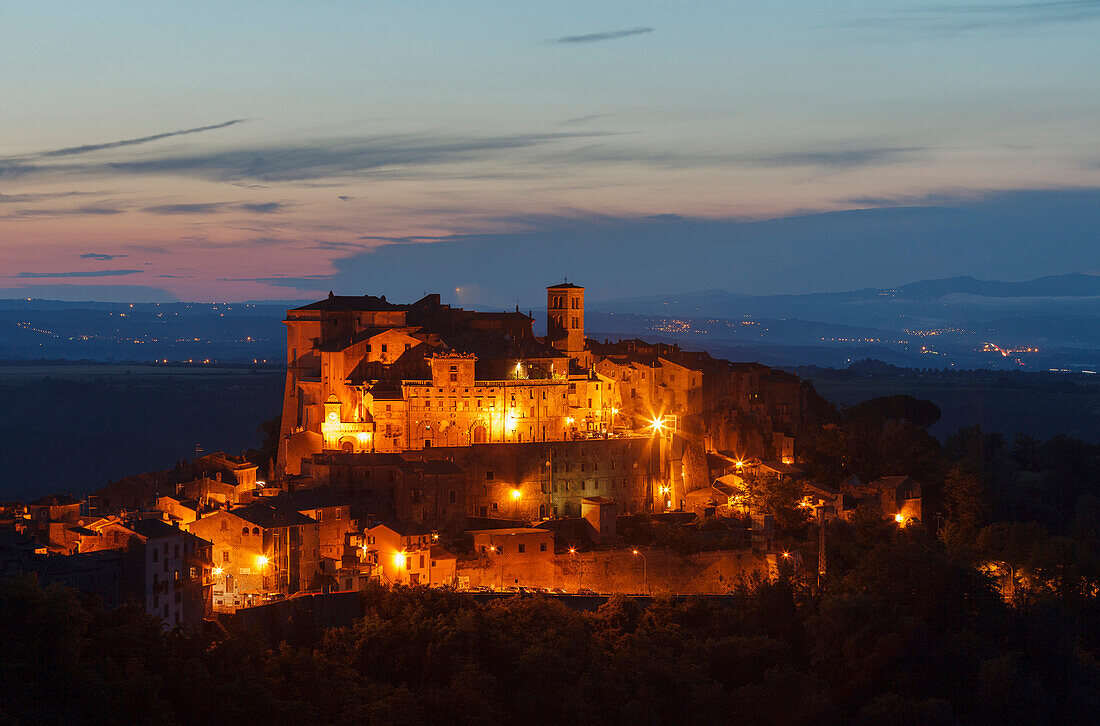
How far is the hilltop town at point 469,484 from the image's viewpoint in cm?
4344

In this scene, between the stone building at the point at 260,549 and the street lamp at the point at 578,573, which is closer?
the stone building at the point at 260,549

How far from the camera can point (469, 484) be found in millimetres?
50938

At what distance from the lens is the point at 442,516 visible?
161 feet

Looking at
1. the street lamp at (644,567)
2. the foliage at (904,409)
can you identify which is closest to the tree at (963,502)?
the foliage at (904,409)

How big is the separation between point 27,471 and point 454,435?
5508 centimetres

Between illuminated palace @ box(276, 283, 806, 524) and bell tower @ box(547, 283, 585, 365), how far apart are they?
5cm

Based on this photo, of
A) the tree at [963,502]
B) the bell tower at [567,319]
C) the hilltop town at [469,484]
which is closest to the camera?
the hilltop town at [469,484]

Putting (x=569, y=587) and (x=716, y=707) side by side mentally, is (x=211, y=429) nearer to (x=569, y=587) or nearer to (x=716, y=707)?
(x=569, y=587)

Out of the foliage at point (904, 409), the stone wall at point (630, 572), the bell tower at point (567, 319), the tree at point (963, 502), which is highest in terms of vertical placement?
the bell tower at point (567, 319)

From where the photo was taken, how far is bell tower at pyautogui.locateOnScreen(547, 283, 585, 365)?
200 ft

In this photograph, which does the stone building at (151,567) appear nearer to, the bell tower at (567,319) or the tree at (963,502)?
the bell tower at (567,319)

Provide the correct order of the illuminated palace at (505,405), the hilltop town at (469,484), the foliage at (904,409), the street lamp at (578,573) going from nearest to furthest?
the hilltop town at (469,484), the street lamp at (578,573), the illuminated palace at (505,405), the foliage at (904,409)

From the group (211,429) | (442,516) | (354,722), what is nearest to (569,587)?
(442,516)

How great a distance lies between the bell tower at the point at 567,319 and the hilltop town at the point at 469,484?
0.09m
